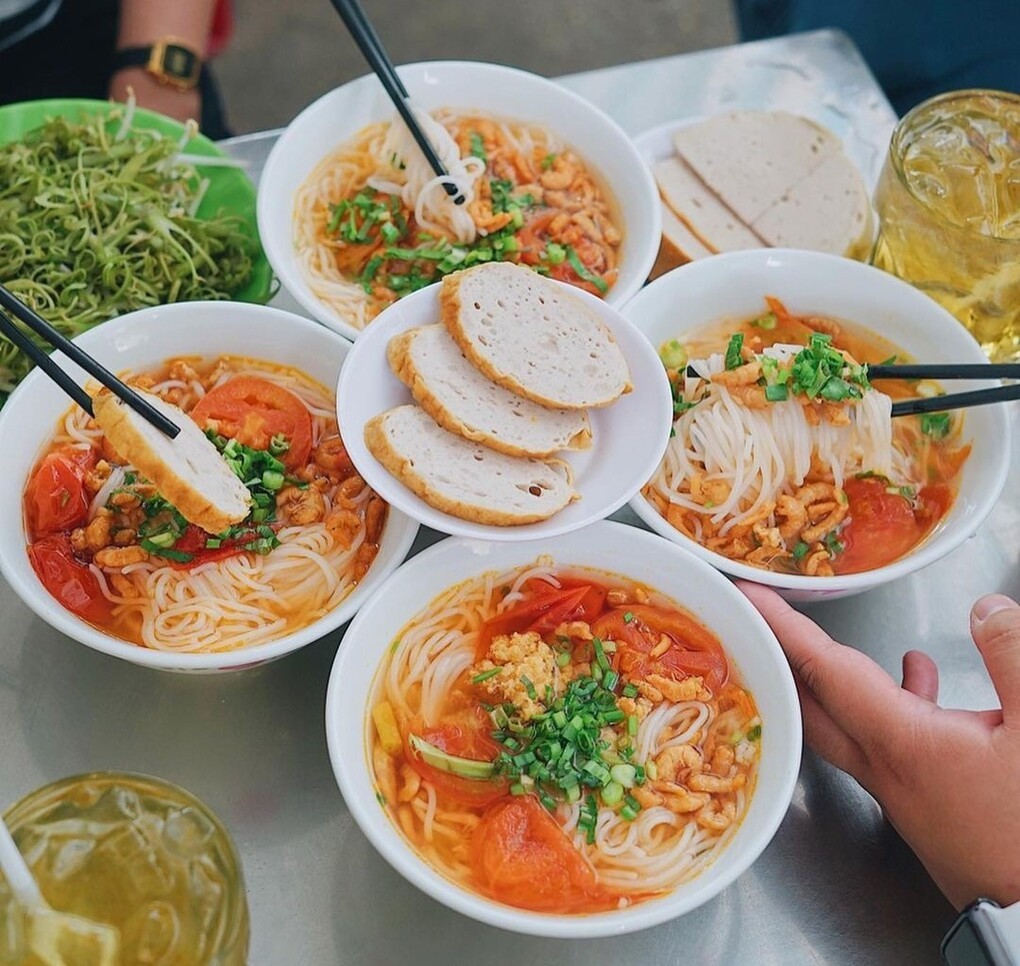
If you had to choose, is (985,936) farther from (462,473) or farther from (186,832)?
(186,832)

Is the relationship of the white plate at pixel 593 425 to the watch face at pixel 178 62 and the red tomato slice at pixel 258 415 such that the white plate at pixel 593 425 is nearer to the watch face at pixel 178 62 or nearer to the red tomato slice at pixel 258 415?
the red tomato slice at pixel 258 415

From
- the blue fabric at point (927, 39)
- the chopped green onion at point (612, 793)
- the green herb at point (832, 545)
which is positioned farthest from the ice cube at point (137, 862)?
the blue fabric at point (927, 39)

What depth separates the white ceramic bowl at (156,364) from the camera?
1.90 metres

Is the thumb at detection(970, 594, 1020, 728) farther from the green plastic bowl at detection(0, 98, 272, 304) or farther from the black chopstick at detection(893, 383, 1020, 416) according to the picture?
the green plastic bowl at detection(0, 98, 272, 304)

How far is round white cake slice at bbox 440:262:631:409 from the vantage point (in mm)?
2166

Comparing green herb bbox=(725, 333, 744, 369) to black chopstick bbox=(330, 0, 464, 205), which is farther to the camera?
black chopstick bbox=(330, 0, 464, 205)

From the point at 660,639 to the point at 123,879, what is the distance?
1.04 m

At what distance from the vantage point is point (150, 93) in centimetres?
328

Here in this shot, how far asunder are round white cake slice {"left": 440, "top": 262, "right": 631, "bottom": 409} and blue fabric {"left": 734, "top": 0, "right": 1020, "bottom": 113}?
1830 mm

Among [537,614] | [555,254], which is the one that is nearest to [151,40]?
[555,254]

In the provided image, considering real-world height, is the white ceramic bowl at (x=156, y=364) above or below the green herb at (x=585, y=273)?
above

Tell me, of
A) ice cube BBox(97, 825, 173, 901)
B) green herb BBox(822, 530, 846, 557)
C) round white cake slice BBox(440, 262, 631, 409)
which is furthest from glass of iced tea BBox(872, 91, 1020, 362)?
ice cube BBox(97, 825, 173, 901)

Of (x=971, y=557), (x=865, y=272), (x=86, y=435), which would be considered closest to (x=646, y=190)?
(x=865, y=272)

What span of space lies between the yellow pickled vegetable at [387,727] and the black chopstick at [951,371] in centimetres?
123
